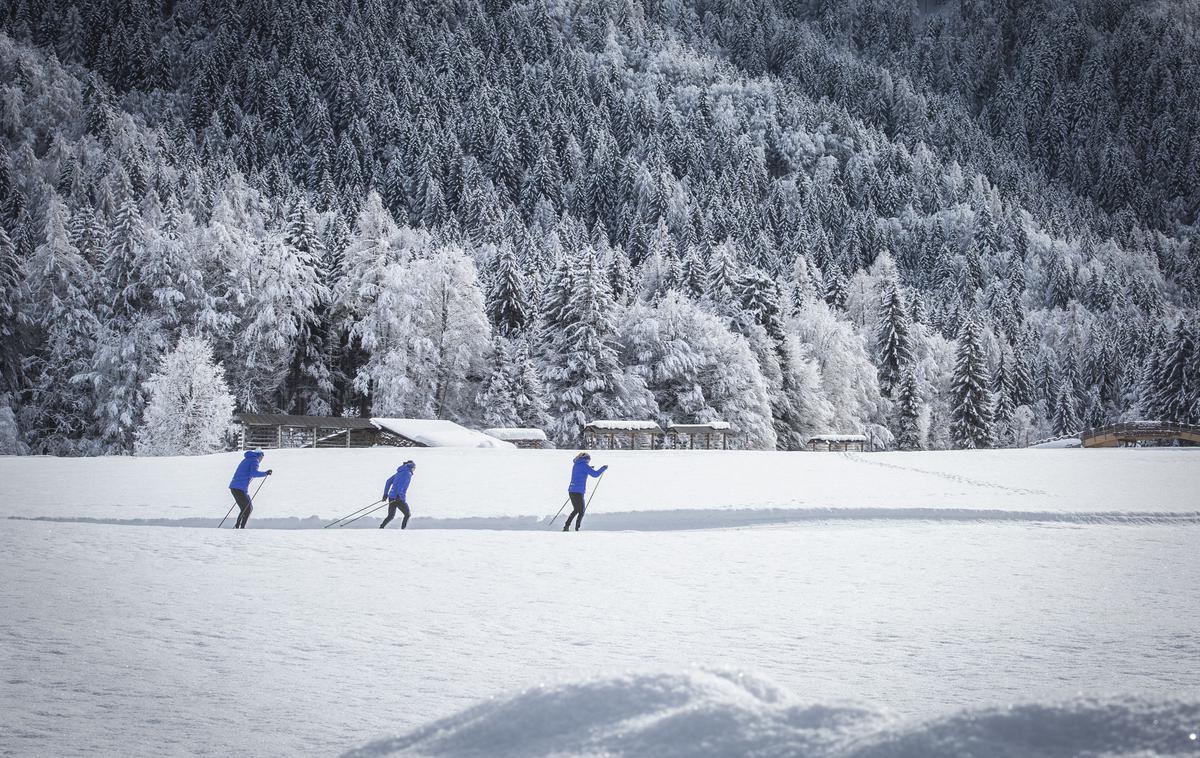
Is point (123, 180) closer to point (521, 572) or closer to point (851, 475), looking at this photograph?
point (851, 475)

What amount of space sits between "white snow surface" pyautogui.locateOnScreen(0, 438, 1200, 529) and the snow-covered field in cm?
120

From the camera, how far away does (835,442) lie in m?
60.0

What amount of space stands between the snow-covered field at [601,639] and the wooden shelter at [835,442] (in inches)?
1425

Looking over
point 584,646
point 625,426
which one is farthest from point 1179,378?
point 584,646

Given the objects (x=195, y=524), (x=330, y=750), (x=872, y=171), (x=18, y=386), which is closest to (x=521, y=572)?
(x=330, y=750)

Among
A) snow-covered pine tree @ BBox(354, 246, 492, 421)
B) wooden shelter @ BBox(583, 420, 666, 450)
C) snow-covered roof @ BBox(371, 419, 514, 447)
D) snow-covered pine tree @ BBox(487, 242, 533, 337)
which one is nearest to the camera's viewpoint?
snow-covered roof @ BBox(371, 419, 514, 447)

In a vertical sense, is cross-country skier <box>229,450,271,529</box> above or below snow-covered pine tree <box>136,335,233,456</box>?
above

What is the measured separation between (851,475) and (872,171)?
577ft

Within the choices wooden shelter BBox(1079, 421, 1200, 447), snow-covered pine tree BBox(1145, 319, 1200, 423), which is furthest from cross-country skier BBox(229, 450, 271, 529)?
snow-covered pine tree BBox(1145, 319, 1200, 423)

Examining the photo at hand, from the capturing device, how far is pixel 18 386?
56375mm

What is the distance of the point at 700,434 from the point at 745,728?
53189 millimetres

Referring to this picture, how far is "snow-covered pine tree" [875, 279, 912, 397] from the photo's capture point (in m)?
75.5

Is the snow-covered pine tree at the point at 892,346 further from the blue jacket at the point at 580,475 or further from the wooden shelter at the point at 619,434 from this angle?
the blue jacket at the point at 580,475

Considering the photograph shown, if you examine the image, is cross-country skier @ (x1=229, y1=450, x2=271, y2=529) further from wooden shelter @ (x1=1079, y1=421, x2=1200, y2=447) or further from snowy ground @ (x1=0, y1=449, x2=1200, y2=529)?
wooden shelter @ (x1=1079, y1=421, x2=1200, y2=447)
